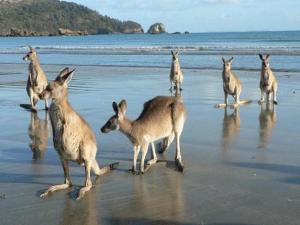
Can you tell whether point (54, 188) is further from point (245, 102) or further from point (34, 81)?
point (245, 102)

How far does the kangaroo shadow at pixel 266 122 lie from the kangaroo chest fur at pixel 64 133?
2993 millimetres

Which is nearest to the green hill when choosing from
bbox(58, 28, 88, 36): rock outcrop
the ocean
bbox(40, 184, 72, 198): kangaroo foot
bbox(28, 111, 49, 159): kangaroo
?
bbox(58, 28, 88, 36): rock outcrop

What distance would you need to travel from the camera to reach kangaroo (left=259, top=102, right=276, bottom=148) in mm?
7995

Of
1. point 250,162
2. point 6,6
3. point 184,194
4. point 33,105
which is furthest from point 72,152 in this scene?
point 6,6

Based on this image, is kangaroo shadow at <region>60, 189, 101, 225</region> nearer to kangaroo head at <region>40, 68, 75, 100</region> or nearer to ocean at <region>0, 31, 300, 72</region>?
kangaroo head at <region>40, 68, 75, 100</region>

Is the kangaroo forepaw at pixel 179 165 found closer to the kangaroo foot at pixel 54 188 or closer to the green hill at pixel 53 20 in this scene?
the kangaroo foot at pixel 54 188

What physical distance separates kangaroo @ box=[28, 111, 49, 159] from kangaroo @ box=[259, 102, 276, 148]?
118 inches

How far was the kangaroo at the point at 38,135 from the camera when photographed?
24.5ft

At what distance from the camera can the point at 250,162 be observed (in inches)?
262

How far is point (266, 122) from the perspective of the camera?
30.5 feet

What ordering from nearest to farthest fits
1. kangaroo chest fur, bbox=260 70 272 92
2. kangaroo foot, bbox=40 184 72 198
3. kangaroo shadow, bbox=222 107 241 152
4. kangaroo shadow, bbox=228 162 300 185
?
kangaroo foot, bbox=40 184 72 198 < kangaroo shadow, bbox=228 162 300 185 < kangaroo shadow, bbox=222 107 241 152 < kangaroo chest fur, bbox=260 70 272 92

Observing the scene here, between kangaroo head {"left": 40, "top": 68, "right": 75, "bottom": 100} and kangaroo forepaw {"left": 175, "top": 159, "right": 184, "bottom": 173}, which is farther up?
kangaroo head {"left": 40, "top": 68, "right": 75, "bottom": 100}

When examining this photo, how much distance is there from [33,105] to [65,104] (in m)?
6.19

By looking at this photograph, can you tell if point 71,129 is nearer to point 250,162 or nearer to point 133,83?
point 250,162
